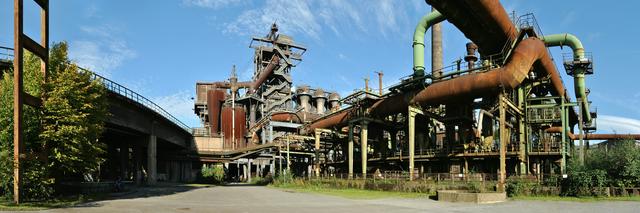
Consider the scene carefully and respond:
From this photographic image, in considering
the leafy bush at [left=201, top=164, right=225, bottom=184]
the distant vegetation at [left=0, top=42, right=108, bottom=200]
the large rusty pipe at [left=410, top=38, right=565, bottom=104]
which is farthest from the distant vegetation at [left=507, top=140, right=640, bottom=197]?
the leafy bush at [left=201, top=164, right=225, bottom=184]

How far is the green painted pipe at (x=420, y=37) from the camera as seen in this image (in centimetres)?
4003

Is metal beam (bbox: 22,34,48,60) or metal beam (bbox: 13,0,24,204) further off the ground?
metal beam (bbox: 22,34,48,60)

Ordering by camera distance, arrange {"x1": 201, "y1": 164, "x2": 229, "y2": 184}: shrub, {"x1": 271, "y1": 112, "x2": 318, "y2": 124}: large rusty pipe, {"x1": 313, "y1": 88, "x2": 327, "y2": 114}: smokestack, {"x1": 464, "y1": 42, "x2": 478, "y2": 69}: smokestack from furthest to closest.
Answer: {"x1": 313, "y1": 88, "x2": 327, "y2": 114}: smokestack, {"x1": 271, "y1": 112, "x2": 318, "y2": 124}: large rusty pipe, {"x1": 201, "y1": 164, "x2": 229, "y2": 184}: shrub, {"x1": 464, "y1": 42, "x2": 478, "y2": 69}: smokestack

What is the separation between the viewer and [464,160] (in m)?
36.5

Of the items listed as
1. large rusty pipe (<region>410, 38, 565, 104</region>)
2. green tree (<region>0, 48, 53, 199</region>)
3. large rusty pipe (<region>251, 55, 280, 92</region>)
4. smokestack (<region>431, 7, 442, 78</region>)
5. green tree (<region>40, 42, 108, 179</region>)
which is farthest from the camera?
large rusty pipe (<region>251, 55, 280, 92</region>)

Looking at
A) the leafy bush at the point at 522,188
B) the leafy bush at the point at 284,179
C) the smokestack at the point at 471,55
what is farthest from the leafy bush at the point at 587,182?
the leafy bush at the point at 284,179

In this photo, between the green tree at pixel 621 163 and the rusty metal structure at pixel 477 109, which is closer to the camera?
the green tree at pixel 621 163

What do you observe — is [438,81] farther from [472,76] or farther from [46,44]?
[46,44]

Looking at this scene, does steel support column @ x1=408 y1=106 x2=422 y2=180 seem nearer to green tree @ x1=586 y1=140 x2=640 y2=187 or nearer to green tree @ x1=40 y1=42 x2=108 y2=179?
green tree @ x1=586 y1=140 x2=640 y2=187

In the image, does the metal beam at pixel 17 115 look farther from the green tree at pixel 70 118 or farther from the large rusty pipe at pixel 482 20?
the large rusty pipe at pixel 482 20

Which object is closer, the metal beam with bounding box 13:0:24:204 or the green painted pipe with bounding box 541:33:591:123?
the metal beam with bounding box 13:0:24:204

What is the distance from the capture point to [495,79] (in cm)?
3059

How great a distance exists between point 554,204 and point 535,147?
54.0 ft

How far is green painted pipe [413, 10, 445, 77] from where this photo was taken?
40.0 m
